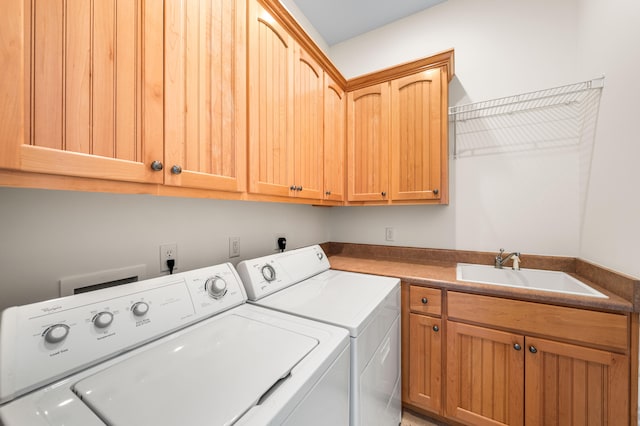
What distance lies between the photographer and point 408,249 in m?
2.09

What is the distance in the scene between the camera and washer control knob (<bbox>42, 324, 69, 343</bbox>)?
0.63 meters

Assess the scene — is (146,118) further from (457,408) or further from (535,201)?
(535,201)

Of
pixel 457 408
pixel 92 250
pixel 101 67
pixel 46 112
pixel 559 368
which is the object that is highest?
pixel 101 67


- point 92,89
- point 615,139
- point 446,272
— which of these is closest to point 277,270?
point 92,89

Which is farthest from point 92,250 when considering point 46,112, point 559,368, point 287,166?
point 559,368

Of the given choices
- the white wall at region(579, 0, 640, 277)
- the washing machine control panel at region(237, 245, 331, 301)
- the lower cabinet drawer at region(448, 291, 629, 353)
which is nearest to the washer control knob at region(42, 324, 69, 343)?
the washing machine control panel at region(237, 245, 331, 301)

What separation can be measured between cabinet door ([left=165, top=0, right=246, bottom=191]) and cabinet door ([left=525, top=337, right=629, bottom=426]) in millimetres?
1734

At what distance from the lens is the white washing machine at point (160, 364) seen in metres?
0.53

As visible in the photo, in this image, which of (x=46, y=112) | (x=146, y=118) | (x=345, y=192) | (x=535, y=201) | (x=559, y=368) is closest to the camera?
(x=46, y=112)

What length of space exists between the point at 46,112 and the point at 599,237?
2.38 metres

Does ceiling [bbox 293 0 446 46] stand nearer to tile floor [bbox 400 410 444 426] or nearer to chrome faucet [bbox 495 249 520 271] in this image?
chrome faucet [bbox 495 249 520 271]

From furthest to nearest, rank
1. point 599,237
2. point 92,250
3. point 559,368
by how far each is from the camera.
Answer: point 599,237 < point 559,368 < point 92,250

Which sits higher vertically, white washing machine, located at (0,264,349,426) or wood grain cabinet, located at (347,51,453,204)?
wood grain cabinet, located at (347,51,453,204)

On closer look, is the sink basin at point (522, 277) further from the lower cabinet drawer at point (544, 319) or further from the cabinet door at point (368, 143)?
the cabinet door at point (368, 143)
